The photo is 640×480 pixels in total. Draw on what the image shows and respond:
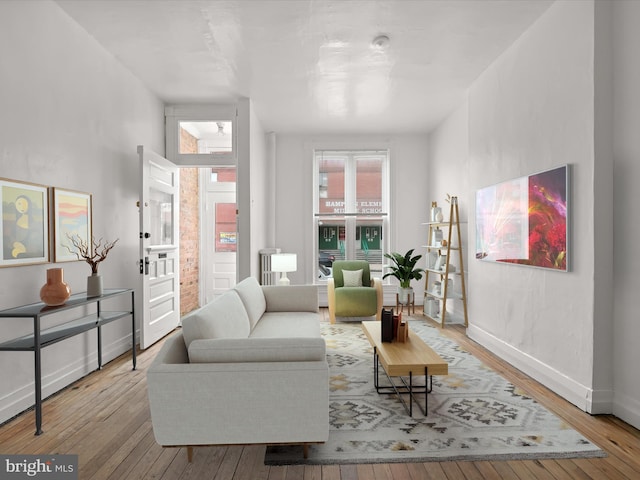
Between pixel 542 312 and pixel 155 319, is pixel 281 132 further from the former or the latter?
pixel 542 312

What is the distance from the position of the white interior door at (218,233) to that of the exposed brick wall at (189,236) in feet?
0.47

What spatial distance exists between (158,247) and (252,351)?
9.67 feet

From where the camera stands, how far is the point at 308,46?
12.0 ft

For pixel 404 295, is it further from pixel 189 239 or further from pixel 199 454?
pixel 199 454

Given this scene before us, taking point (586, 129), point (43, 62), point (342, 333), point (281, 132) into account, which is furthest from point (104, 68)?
point (586, 129)

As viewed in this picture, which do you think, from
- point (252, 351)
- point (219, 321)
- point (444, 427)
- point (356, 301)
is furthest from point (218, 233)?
point (444, 427)

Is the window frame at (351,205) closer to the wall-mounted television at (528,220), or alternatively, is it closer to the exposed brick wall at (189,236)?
the exposed brick wall at (189,236)

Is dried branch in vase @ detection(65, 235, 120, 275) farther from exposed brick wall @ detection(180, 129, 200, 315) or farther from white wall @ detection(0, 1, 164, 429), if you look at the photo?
exposed brick wall @ detection(180, 129, 200, 315)

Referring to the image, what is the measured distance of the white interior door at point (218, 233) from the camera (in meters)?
6.49

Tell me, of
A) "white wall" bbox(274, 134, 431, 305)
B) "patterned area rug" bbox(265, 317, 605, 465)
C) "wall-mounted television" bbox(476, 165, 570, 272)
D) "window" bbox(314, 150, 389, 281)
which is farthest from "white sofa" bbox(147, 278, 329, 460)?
"window" bbox(314, 150, 389, 281)

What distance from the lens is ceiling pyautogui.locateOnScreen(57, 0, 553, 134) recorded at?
3.09 meters

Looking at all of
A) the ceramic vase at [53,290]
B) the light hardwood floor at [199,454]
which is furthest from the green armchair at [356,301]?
the ceramic vase at [53,290]

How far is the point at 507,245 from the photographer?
3693 mm

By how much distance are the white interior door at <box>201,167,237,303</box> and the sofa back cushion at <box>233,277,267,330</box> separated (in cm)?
259
